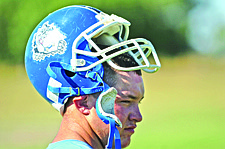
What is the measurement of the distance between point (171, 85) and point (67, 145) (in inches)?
545

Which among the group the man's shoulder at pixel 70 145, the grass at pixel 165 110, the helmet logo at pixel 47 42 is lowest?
the man's shoulder at pixel 70 145

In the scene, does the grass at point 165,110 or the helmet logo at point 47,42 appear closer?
the helmet logo at point 47,42

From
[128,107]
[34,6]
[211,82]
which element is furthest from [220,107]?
[128,107]

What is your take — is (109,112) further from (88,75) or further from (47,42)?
(47,42)

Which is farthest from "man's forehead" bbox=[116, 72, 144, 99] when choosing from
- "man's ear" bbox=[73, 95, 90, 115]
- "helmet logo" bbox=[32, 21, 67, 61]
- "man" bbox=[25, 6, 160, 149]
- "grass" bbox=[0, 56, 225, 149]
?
"grass" bbox=[0, 56, 225, 149]

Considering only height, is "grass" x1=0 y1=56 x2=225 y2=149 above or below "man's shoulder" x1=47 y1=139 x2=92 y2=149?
above

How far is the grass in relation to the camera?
11672 millimetres

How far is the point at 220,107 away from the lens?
14859mm

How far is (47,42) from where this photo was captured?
8.70 ft

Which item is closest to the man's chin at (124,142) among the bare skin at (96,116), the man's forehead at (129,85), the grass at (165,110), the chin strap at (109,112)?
the bare skin at (96,116)

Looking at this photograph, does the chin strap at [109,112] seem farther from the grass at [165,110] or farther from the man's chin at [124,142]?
the grass at [165,110]

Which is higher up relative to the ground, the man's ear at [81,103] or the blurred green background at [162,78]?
the blurred green background at [162,78]

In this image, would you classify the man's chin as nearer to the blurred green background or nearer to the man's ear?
the man's ear

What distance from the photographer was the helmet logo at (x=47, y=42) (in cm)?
262
